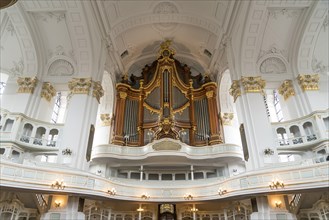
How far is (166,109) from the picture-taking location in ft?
63.4

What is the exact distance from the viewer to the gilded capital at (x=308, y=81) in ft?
53.8

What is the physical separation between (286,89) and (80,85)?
14.2 m

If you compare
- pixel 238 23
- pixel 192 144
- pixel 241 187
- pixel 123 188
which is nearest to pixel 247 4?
pixel 238 23

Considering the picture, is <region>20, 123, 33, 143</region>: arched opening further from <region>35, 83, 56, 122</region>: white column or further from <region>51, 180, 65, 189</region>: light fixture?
<region>51, 180, 65, 189</region>: light fixture

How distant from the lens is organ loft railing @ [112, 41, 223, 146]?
1873cm

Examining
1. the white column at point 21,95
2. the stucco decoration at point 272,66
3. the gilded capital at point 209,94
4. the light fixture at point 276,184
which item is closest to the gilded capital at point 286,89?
the stucco decoration at point 272,66

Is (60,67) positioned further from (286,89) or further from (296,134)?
(296,134)

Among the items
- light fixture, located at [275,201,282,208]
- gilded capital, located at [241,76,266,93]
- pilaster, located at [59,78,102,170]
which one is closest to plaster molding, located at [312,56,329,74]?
gilded capital, located at [241,76,266,93]

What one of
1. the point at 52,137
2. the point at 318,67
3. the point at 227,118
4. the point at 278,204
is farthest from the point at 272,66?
the point at 52,137

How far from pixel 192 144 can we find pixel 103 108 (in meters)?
9.07

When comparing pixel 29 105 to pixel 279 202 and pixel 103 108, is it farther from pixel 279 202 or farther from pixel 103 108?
pixel 279 202

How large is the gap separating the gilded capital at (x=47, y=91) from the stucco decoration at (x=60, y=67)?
3.61 feet

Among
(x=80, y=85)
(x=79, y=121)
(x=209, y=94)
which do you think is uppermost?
(x=209, y=94)

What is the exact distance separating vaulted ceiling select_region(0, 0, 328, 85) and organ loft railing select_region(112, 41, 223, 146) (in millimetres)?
3438
